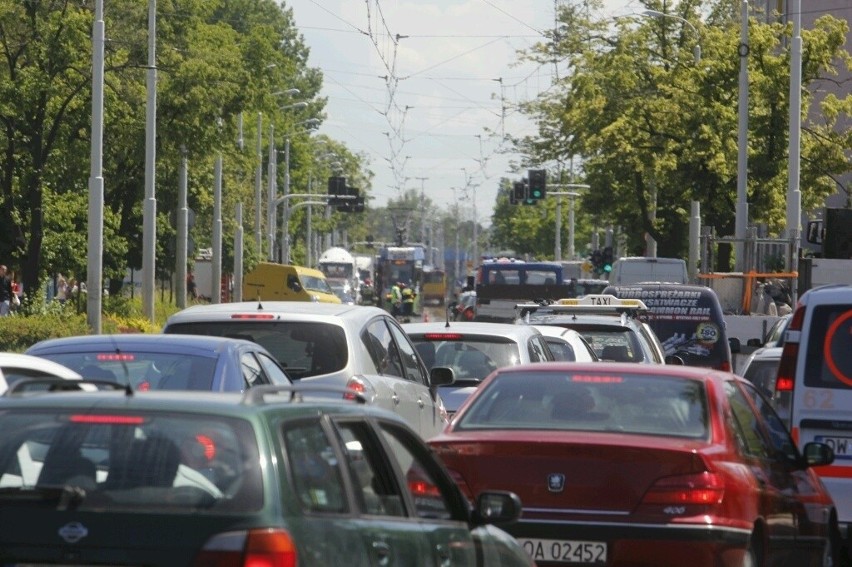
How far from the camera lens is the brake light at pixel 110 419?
5.33 m

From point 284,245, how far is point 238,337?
7815 centimetres

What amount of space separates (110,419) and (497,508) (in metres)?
1.78

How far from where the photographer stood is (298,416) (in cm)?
560

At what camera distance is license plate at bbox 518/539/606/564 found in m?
8.27

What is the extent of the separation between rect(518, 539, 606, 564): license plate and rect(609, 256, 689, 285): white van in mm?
39657

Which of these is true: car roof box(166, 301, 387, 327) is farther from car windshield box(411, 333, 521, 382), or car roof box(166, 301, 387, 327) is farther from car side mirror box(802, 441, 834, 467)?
car side mirror box(802, 441, 834, 467)

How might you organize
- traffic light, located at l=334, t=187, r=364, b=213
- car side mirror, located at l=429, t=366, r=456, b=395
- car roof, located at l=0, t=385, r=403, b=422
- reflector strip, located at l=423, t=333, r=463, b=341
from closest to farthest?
car roof, located at l=0, t=385, r=403, b=422
car side mirror, located at l=429, t=366, r=456, b=395
reflector strip, located at l=423, t=333, r=463, b=341
traffic light, located at l=334, t=187, r=364, b=213

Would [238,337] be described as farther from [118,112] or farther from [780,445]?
[118,112]

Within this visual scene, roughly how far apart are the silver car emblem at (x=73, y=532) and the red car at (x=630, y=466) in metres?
3.59

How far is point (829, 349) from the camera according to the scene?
37.3 feet

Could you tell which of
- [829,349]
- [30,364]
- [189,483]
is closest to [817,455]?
[829,349]

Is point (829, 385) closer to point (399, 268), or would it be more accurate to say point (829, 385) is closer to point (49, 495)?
point (49, 495)

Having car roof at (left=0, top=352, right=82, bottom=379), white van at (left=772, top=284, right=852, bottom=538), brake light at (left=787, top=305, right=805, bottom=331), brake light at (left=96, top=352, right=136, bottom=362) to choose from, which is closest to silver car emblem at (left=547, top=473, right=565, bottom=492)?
car roof at (left=0, top=352, right=82, bottom=379)

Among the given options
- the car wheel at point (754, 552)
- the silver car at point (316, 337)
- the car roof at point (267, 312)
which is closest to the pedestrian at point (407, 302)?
the silver car at point (316, 337)
